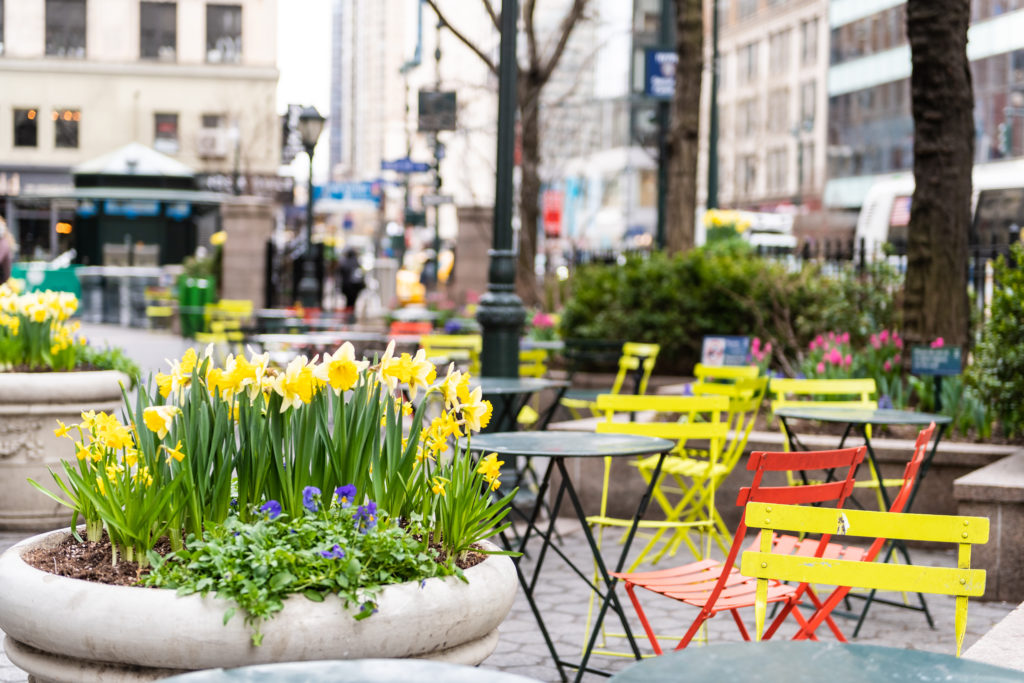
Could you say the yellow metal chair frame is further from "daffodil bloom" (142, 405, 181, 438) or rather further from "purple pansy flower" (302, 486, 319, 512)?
"daffodil bloom" (142, 405, 181, 438)

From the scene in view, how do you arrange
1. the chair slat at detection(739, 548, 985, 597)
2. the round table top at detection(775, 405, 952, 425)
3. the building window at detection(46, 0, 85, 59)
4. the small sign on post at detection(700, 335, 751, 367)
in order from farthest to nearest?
the building window at detection(46, 0, 85, 59) < the small sign on post at detection(700, 335, 751, 367) < the round table top at detection(775, 405, 952, 425) < the chair slat at detection(739, 548, 985, 597)

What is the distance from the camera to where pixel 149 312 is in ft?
93.0

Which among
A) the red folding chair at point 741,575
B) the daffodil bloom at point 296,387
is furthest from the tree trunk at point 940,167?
the daffodil bloom at point 296,387

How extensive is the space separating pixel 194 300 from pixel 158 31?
19511 mm

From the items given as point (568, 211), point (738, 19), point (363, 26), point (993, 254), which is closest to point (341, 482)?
point (993, 254)

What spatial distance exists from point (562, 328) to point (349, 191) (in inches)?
935

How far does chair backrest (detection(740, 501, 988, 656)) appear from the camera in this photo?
350 centimetres

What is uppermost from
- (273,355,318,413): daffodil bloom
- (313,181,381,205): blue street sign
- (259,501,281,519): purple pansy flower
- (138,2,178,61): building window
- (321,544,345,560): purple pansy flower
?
(138,2,178,61): building window

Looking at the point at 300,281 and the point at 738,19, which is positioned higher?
the point at 738,19

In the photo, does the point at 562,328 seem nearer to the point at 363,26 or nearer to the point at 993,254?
the point at 993,254

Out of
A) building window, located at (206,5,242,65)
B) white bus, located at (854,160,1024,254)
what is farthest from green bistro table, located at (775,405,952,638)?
building window, located at (206,5,242,65)

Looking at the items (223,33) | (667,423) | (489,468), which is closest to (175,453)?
(489,468)

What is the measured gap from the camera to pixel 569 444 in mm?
5766

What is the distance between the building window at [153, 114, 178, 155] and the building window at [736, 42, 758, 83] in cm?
4118
